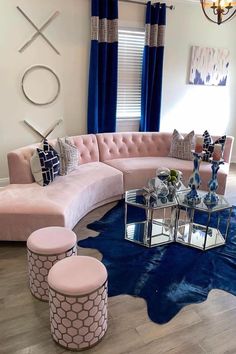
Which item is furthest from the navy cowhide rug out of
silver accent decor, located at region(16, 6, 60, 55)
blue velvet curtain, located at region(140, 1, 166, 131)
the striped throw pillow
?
silver accent decor, located at region(16, 6, 60, 55)

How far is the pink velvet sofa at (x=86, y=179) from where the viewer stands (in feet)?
8.64

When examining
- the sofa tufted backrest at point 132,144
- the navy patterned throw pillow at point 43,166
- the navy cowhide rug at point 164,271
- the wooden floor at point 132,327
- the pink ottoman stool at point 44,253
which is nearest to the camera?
the wooden floor at point 132,327

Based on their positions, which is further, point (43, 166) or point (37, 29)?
point (37, 29)

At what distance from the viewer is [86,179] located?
11.1ft

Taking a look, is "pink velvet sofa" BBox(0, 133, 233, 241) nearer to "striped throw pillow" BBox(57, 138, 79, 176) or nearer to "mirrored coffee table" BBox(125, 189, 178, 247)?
"striped throw pillow" BBox(57, 138, 79, 176)

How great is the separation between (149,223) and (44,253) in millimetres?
1294

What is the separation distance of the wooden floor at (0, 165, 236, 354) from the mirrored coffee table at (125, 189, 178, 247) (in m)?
0.79

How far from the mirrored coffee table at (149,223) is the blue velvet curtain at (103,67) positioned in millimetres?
1755

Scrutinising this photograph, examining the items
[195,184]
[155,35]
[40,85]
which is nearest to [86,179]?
[195,184]

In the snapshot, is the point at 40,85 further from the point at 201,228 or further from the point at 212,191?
the point at 201,228

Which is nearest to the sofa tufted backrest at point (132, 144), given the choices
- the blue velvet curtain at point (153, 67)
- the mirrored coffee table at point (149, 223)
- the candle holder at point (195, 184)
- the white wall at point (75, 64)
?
the blue velvet curtain at point (153, 67)

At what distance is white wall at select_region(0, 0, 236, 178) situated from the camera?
3789 mm

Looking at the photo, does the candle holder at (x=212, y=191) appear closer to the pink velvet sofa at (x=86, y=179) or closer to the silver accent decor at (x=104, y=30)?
the pink velvet sofa at (x=86, y=179)

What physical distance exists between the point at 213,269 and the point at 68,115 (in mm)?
2954
